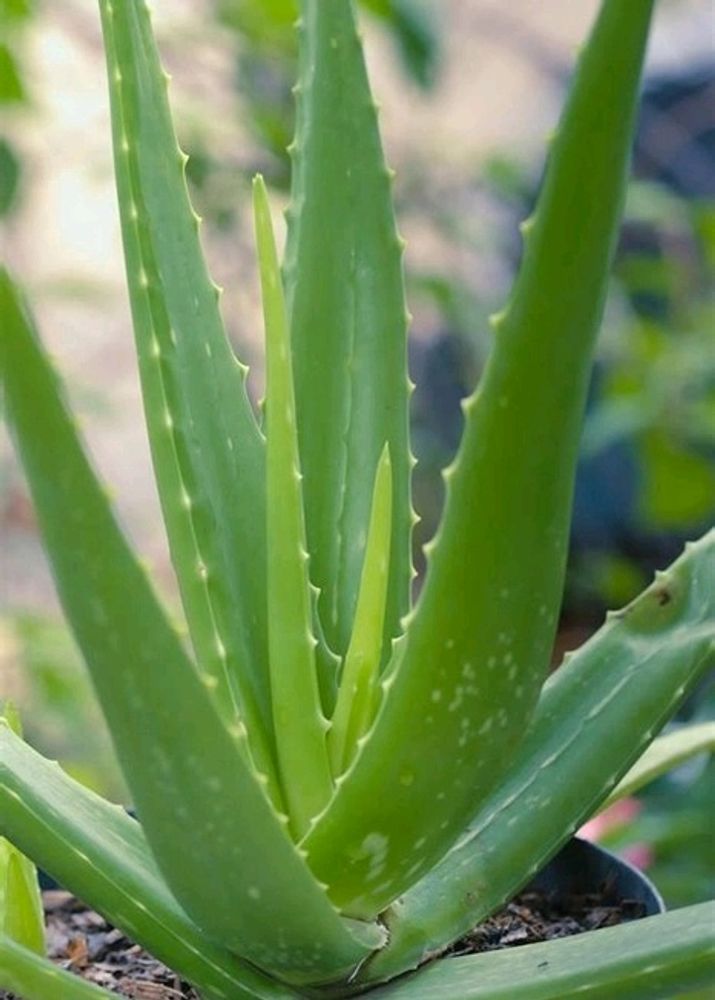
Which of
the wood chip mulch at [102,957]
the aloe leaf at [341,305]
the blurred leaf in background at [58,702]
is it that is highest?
the aloe leaf at [341,305]

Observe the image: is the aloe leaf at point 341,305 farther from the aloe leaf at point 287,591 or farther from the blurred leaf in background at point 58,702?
the blurred leaf in background at point 58,702

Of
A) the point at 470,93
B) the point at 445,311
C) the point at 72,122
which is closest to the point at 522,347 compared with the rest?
the point at 445,311

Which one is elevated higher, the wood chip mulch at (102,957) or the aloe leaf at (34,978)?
the aloe leaf at (34,978)

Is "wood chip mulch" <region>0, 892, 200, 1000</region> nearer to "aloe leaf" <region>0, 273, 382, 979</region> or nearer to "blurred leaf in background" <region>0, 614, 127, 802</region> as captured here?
"aloe leaf" <region>0, 273, 382, 979</region>

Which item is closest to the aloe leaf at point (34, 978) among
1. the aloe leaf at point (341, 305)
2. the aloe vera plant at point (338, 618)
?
the aloe vera plant at point (338, 618)

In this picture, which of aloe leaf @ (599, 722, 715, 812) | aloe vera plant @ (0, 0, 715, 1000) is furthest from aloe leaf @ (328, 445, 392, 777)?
aloe leaf @ (599, 722, 715, 812)

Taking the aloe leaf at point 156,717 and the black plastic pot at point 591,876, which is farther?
the black plastic pot at point 591,876
